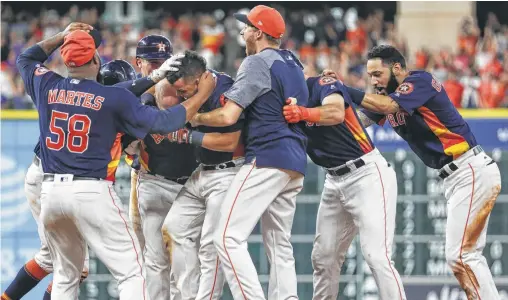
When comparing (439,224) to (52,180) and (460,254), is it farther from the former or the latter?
(52,180)

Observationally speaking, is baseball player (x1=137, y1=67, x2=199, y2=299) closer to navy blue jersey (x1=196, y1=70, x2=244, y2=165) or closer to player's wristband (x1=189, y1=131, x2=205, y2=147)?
navy blue jersey (x1=196, y1=70, x2=244, y2=165)

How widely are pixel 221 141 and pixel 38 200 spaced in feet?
6.18

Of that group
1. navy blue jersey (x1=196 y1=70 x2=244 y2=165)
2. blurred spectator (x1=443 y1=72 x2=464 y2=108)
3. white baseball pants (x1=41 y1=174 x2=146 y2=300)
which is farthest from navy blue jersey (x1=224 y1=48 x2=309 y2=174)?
blurred spectator (x1=443 y1=72 x2=464 y2=108)

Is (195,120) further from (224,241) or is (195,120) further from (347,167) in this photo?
(347,167)

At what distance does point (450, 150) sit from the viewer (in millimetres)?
8039

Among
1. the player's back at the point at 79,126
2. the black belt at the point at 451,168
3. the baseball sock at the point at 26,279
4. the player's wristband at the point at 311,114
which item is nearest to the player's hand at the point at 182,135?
the player's back at the point at 79,126

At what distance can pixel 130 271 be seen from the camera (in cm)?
696

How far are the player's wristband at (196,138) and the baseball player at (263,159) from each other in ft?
0.27

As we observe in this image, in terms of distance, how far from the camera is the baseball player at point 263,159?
23.6 ft

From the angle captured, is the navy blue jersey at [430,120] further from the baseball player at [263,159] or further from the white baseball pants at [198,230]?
the white baseball pants at [198,230]

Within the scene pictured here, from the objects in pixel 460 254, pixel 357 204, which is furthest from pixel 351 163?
pixel 460 254

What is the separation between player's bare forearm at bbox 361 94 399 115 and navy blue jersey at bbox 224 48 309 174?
24.6 inches

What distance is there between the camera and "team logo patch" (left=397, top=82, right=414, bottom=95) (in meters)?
7.83

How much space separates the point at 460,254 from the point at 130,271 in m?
2.52
